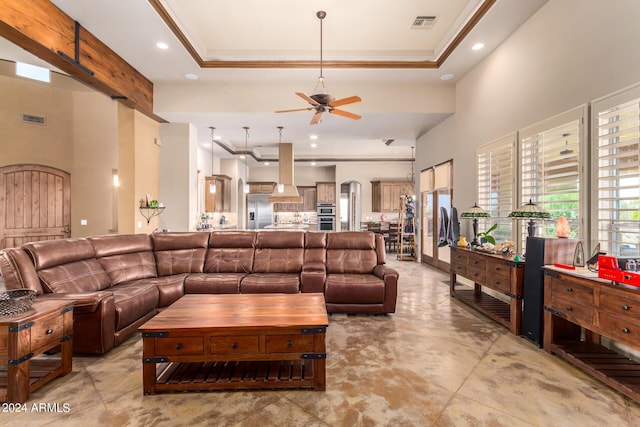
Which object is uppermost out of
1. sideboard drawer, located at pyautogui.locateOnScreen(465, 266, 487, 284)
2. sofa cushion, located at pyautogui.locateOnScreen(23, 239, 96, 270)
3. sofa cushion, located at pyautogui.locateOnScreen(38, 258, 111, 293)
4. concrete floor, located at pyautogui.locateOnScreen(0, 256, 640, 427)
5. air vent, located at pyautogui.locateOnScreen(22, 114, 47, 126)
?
air vent, located at pyautogui.locateOnScreen(22, 114, 47, 126)

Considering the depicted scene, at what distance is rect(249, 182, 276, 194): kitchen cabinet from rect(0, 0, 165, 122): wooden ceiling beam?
6.35 meters

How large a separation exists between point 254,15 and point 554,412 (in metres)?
4.82

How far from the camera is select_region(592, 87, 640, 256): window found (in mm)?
2455

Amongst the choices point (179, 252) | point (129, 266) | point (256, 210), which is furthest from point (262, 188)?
point (129, 266)

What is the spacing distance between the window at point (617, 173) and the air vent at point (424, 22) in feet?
7.20

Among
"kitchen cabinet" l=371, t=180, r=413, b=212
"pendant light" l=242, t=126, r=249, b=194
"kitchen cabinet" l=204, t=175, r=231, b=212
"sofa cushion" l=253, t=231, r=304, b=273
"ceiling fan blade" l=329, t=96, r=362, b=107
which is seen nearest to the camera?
"ceiling fan blade" l=329, t=96, r=362, b=107

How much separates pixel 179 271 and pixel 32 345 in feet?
7.05

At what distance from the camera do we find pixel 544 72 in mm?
3488

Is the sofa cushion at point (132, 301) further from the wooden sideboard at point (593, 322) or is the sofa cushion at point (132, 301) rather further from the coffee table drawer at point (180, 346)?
the wooden sideboard at point (593, 322)

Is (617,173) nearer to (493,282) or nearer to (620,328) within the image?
(620,328)

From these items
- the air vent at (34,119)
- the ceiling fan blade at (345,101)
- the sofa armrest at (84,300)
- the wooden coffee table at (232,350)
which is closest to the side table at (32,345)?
the sofa armrest at (84,300)

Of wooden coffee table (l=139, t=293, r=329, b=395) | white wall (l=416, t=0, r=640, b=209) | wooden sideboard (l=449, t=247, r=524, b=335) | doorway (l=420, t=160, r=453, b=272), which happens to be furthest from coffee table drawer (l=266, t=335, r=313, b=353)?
doorway (l=420, t=160, r=453, b=272)

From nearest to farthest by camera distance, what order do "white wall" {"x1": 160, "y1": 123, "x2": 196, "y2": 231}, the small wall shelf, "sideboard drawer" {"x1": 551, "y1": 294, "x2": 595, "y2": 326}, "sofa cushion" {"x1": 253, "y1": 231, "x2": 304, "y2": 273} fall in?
1. "sideboard drawer" {"x1": 551, "y1": 294, "x2": 595, "y2": 326}
2. "sofa cushion" {"x1": 253, "y1": 231, "x2": 304, "y2": 273}
3. the small wall shelf
4. "white wall" {"x1": 160, "y1": 123, "x2": 196, "y2": 231}

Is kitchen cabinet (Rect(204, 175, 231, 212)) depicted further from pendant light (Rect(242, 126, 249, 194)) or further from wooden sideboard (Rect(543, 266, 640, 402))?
wooden sideboard (Rect(543, 266, 640, 402))
